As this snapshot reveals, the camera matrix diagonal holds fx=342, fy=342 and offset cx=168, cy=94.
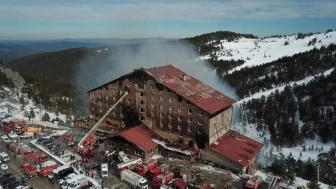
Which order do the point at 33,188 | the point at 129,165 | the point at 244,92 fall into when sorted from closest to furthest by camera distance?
the point at 33,188 < the point at 129,165 < the point at 244,92

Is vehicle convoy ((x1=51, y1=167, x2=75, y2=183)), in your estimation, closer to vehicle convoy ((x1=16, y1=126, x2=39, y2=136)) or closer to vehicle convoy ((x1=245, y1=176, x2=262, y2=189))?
vehicle convoy ((x1=16, y1=126, x2=39, y2=136))

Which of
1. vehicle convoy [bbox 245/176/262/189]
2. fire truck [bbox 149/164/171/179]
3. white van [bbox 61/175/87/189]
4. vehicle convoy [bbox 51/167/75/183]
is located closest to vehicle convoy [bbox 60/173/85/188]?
white van [bbox 61/175/87/189]

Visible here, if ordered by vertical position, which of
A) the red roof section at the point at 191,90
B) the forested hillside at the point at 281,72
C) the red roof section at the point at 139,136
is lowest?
the forested hillside at the point at 281,72

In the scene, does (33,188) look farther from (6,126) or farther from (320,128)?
(320,128)

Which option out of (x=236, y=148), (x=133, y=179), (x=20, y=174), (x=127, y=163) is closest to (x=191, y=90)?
(x=236, y=148)

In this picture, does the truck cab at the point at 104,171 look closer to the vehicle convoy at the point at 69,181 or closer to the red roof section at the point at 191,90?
the vehicle convoy at the point at 69,181

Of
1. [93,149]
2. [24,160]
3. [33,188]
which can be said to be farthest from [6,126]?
[33,188]

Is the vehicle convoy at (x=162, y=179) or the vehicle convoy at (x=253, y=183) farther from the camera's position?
the vehicle convoy at (x=162, y=179)

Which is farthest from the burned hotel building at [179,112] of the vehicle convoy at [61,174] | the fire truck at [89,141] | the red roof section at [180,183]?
the vehicle convoy at [61,174]
